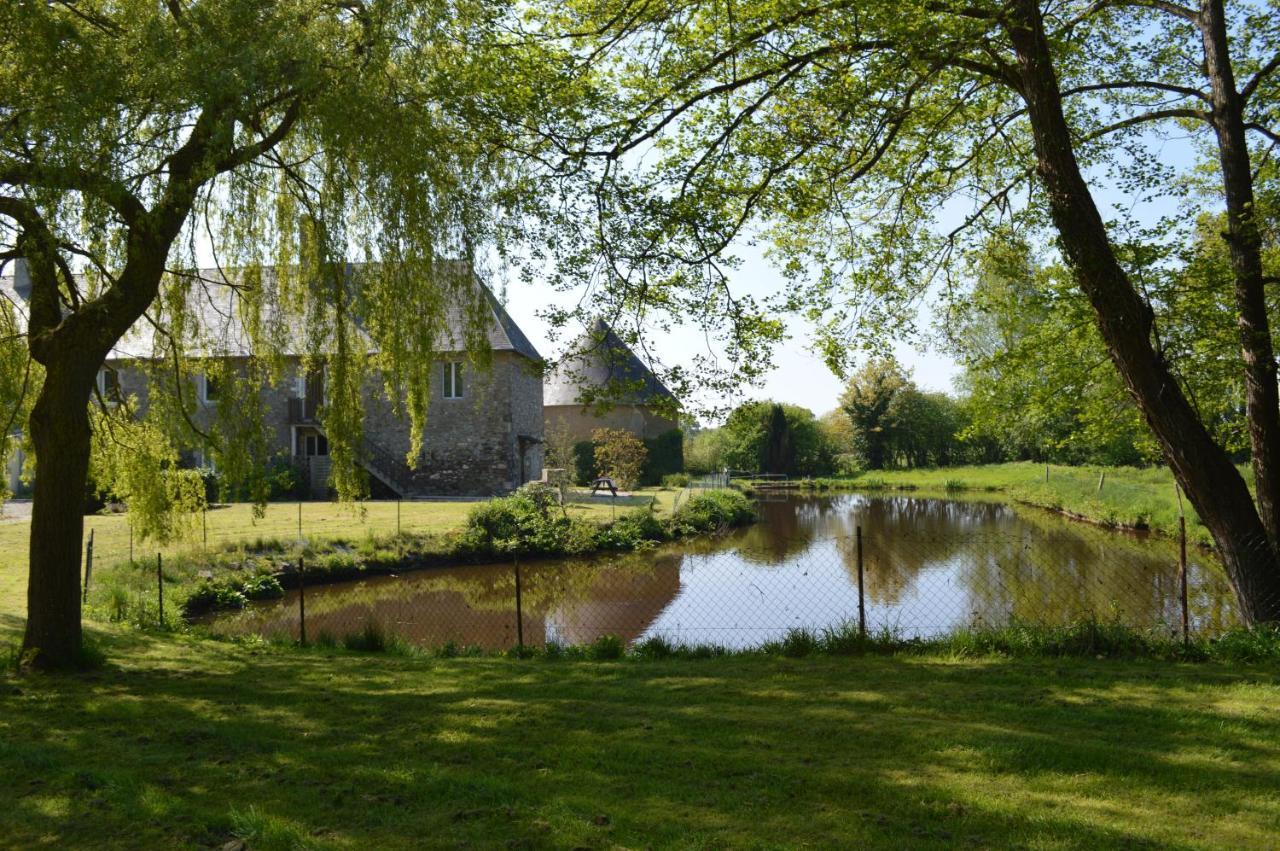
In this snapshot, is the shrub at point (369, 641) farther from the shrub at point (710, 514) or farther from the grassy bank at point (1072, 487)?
the grassy bank at point (1072, 487)

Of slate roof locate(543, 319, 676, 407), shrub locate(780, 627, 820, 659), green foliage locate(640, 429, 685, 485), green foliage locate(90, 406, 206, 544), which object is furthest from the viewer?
green foliage locate(640, 429, 685, 485)

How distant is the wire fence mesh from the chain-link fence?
33 mm

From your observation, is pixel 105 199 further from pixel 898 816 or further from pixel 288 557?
pixel 288 557

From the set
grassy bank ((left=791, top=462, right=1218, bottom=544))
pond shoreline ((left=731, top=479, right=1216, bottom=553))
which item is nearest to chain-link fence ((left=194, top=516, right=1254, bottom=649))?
grassy bank ((left=791, top=462, right=1218, bottom=544))

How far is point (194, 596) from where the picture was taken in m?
13.5

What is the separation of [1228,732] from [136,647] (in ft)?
27.5

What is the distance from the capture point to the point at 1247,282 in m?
8.01

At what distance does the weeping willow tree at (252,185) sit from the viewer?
6051 millimetres

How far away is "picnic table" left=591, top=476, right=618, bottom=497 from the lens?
91.6ft

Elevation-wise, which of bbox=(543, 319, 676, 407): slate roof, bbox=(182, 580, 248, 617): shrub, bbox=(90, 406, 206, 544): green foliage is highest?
bbox=(543, 319, 676, 407): slate roof

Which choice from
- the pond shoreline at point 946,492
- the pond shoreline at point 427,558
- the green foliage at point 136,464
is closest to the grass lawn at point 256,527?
the pond shoreline at point 427,558

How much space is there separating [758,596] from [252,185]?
856 centimetres

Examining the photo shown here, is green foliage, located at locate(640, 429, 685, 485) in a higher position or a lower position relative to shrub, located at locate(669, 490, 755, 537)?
higher

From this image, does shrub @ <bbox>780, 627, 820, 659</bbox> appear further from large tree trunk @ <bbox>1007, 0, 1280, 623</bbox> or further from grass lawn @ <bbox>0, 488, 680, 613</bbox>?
grass lawn @ <bbox>0, 488, 680, 613</bbox>
